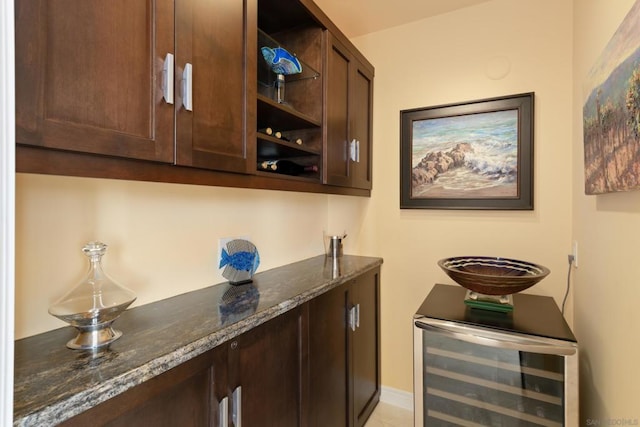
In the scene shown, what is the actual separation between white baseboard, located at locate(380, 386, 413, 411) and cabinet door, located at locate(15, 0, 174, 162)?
2239mm

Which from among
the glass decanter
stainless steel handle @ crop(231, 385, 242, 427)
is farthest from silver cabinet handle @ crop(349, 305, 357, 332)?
the glass decanter

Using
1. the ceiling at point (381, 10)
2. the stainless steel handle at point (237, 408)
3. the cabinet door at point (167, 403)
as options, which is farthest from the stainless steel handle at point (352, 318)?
the ceiling at point (381, 10)

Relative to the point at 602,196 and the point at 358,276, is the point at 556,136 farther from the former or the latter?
the point at 358,276

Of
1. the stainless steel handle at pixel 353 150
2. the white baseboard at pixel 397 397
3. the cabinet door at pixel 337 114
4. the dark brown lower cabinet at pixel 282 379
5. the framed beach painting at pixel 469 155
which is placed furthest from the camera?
the white baseboard at pixel 397 397

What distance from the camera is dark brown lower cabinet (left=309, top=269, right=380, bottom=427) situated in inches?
59.1

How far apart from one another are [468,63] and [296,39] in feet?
3.79

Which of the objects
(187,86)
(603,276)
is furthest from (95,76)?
(603,276)

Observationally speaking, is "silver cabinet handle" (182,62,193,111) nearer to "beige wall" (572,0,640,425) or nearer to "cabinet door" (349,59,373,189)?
"cabinet door" (349,59,373,189)

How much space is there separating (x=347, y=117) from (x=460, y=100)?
780 millimetres

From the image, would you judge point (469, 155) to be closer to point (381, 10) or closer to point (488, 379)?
point (381, 10)

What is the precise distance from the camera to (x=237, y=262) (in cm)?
151

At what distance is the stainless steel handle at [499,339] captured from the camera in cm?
127

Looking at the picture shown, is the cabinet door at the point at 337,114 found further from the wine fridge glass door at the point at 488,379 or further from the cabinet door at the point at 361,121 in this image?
the wine fridge glass door at the point at 488,379

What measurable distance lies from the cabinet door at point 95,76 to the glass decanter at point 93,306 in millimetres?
344
